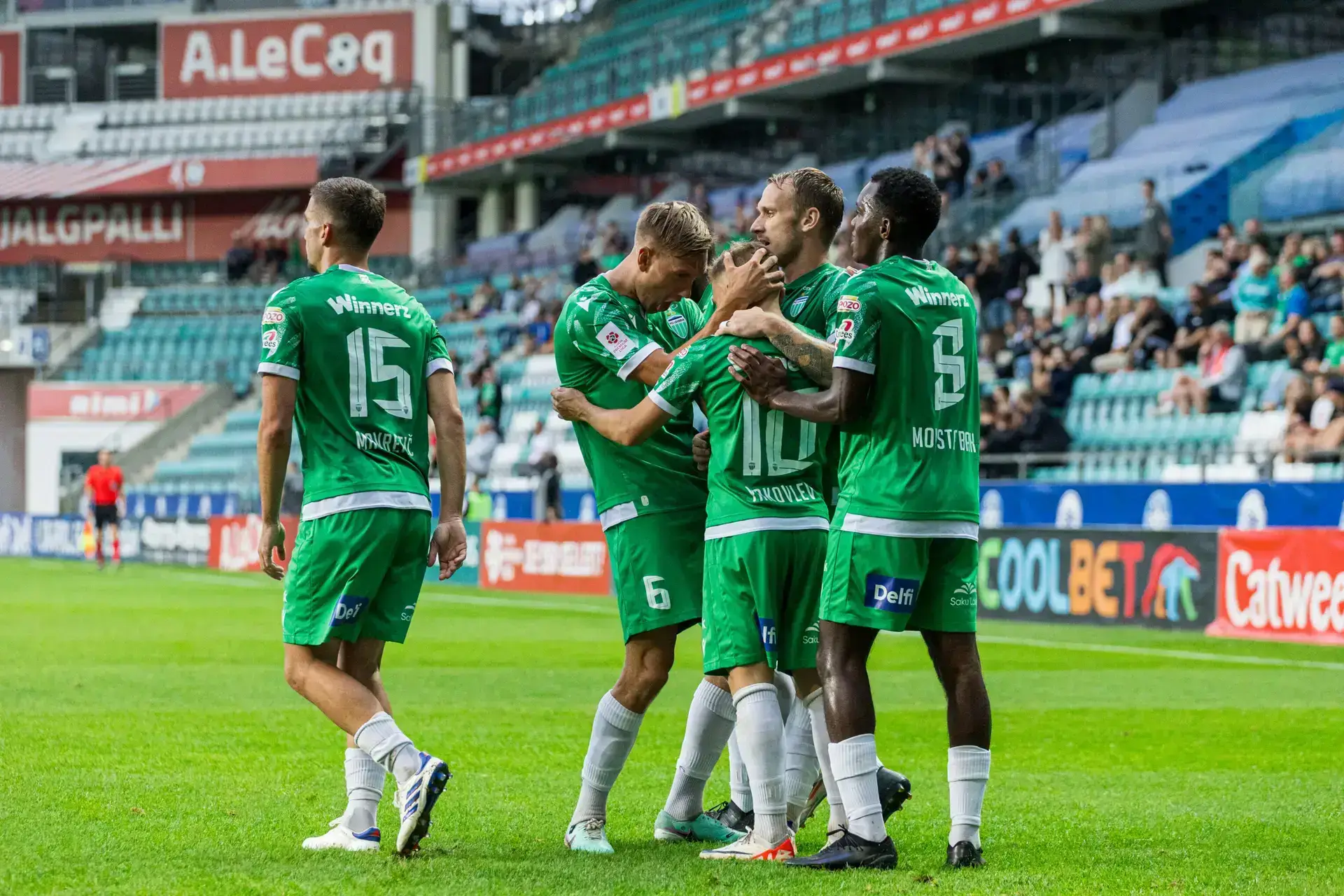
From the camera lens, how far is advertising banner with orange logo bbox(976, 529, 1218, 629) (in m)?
16.9

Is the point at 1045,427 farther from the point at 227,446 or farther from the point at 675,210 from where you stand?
the point at 227,446

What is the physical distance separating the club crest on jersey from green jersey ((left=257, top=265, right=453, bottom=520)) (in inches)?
38.4

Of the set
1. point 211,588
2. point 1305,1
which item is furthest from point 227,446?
point 1305,1

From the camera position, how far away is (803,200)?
236 inches

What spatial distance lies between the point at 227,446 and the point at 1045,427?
86.2ft

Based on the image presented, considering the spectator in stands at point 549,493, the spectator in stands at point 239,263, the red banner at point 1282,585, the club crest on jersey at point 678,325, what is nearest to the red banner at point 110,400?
the spectator in stands at point 239,263

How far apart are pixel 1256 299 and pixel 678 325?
15592 mm

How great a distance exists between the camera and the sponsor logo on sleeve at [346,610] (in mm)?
5879

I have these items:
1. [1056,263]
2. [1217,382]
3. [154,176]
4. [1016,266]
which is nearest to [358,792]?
[1217,382]

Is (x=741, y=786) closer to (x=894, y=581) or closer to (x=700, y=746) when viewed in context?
(x=700, y=746)

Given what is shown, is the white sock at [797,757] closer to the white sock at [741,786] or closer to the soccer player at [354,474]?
the white sock at [741,786]

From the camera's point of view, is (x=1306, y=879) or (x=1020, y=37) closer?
(x=1306, y=879)

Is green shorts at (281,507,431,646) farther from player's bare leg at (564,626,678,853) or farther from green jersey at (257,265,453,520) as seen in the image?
player's bare leg at (564,626,678,853)

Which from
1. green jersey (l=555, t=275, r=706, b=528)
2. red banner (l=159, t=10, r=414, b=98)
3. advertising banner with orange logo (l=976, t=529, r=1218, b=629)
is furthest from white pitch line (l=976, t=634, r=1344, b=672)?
red banner (l=159, t=10, r=414, b=98)
